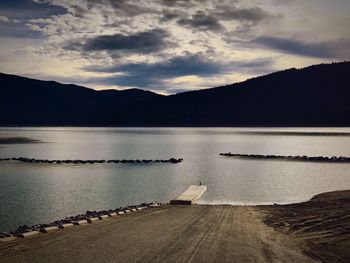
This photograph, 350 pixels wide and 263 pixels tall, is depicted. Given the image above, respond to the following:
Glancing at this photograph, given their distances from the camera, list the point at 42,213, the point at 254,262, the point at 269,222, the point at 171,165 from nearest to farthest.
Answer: the point at 254,262 < the point at 269,222 < the point at 42,213 < the point at 171,165

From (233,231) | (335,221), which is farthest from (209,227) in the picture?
(335,221)

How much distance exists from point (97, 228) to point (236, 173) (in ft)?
133

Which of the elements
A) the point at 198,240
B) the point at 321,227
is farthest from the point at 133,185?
the point at 198,240

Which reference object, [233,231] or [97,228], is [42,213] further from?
[233,231]

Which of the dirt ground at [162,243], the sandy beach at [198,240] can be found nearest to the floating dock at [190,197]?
the sandy beach at [198,240]

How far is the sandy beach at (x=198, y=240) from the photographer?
1484 cm

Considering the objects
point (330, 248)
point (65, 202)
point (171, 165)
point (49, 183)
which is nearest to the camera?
point (330, 248)

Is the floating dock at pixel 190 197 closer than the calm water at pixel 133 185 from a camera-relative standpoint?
Yes

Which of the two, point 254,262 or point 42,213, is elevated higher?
point 254,262

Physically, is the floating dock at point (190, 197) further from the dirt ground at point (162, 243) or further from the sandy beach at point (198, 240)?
the dirt ground at point (162, 243)

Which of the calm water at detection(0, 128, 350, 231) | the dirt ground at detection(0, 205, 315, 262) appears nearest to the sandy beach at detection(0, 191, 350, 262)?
the dirt ground at detection(0, 205, 315, 262)

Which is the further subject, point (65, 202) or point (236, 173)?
point (236, 173)

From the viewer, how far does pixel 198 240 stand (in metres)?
17.4

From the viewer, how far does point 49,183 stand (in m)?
47.3
